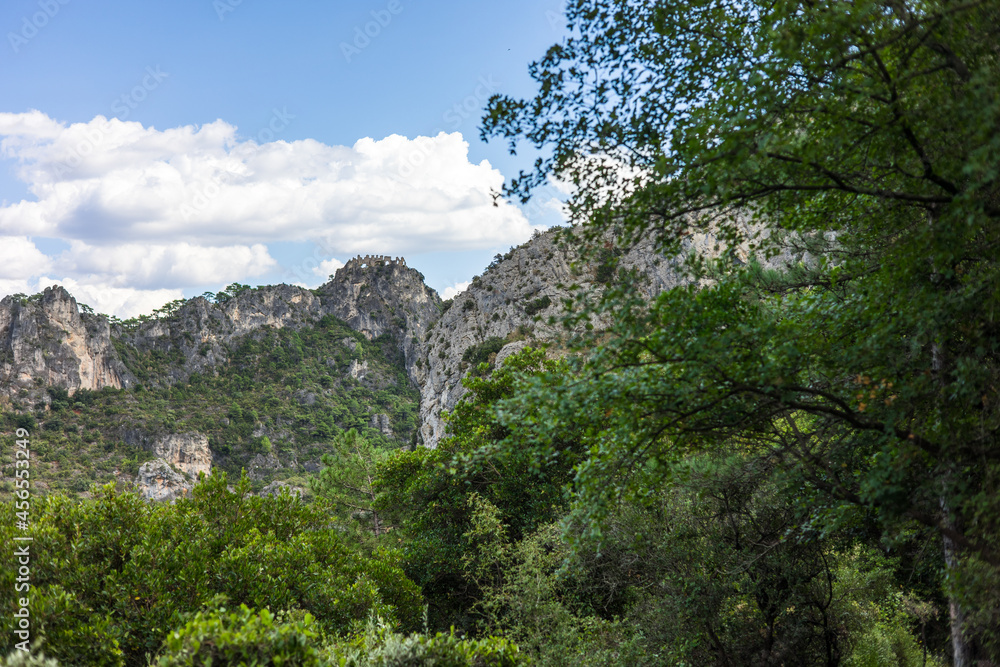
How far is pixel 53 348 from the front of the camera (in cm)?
7031

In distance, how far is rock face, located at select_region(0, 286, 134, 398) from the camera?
6706 cm

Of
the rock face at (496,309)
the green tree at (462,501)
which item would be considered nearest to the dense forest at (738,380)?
the green tree at (462,501)

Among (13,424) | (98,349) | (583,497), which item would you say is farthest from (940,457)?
(98,349)

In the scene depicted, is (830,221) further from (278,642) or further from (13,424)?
(13,424)

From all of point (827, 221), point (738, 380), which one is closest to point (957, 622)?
point (738, 380)

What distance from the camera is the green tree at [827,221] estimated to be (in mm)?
3309

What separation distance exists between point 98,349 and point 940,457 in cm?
9141

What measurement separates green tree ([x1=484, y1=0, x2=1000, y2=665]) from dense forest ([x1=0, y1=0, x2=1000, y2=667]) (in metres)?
0.03

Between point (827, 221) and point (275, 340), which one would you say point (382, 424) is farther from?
point (827, 221)

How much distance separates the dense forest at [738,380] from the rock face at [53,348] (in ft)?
259

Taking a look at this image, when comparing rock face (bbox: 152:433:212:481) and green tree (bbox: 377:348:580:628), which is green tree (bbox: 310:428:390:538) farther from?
rock face (bbox: 152:433:212:481)

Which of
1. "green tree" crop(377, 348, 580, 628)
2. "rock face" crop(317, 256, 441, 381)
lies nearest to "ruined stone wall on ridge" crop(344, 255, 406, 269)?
"rock face" crop(317, 256, 441, 381)

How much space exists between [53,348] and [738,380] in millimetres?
87368

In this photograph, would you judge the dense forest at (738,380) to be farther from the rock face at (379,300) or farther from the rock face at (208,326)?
the rock face at (379,300)
